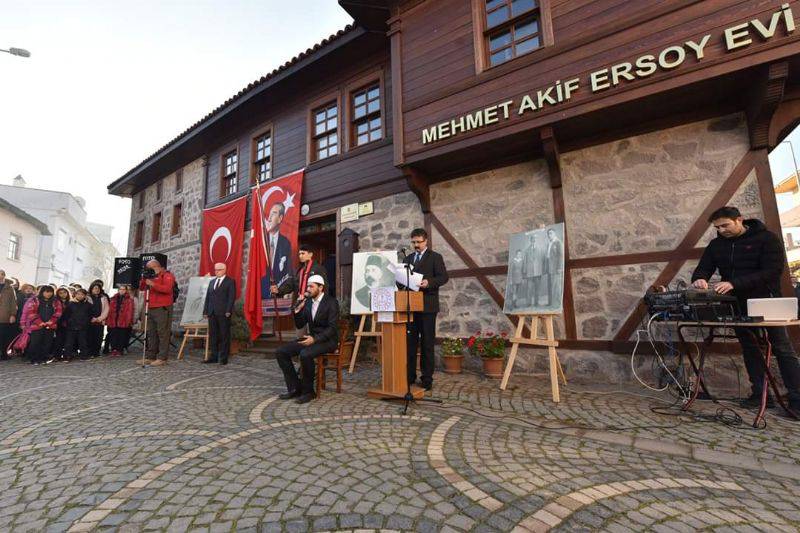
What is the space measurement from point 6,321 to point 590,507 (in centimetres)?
1221

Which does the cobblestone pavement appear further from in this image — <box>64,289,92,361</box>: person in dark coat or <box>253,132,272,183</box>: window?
<box>253,132,272,183</box>: window

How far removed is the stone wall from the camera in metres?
12.3

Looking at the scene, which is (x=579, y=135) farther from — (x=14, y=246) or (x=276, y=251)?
(x=14, y=246)

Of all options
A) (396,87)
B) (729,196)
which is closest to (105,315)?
(396,87)

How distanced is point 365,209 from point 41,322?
7.82 m

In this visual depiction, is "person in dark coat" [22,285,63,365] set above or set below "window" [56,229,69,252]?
below

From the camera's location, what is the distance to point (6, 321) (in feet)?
27.5

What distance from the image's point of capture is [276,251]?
9227 mm

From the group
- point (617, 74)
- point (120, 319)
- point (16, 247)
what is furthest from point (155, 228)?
point (16, 247)

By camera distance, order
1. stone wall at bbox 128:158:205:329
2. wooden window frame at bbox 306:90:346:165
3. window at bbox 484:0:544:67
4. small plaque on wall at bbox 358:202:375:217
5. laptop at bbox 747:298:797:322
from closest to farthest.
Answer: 1. laptop at bbox 747:298:797:322
2. window at bbox 484:0:544:67
3. small plaque on wall at bbox 358:202:375:217
4. wooden window frame at bbox 306:90:346:165
5. stone wall at bbox 128:158:205:329

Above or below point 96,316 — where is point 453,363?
below

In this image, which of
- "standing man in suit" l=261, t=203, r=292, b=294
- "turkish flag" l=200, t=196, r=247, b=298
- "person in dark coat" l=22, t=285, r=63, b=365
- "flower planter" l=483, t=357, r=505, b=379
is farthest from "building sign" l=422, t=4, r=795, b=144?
"person in dark coat" l=22, t=285, r=63, b=365

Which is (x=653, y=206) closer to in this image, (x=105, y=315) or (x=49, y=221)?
(x=105, y=315)

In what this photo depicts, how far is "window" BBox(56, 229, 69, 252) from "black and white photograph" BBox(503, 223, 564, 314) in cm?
4101
